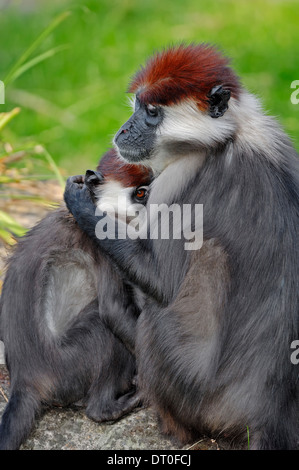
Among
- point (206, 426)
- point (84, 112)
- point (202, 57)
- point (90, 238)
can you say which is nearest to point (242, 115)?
point (202, 57)

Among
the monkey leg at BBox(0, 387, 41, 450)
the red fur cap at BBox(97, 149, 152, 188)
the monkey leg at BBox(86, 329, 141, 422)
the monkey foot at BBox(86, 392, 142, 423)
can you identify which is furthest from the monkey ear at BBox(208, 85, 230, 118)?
the monkey leg at BBox(0, 387, 41, 450)

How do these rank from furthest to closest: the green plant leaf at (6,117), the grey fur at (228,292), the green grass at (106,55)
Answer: the green grass at (106,55)
the green plant leaf at (6,117)
the grey fur at (228,292)

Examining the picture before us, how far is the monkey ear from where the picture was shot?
12.9 feet

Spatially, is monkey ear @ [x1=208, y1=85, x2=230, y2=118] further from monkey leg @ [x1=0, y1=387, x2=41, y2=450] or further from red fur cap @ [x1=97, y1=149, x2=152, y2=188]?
monkey leg @ [x1=0, y1=387, x2=41, y2=450]

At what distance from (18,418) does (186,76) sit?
6.08 ft

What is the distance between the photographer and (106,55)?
1164 centimetres

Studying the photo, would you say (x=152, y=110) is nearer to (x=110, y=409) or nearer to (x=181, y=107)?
(x=181, y=107)

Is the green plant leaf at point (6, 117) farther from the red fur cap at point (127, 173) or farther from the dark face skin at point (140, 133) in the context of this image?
the dark face skin at point (140, 133)

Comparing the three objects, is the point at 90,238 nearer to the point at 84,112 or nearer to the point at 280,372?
the point at 280,372

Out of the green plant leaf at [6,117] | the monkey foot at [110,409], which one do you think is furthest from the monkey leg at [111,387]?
the green plant leaf at [6,117]

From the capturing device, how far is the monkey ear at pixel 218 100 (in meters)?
3.93

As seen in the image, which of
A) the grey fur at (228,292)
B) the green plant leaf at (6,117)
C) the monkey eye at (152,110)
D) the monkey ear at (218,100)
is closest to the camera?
the grey fur at (228,292)

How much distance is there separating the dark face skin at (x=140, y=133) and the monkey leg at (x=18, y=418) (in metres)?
1.30

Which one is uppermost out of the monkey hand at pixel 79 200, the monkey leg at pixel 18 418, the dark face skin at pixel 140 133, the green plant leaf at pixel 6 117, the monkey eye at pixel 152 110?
the green plant leaf at pixel 6 117
